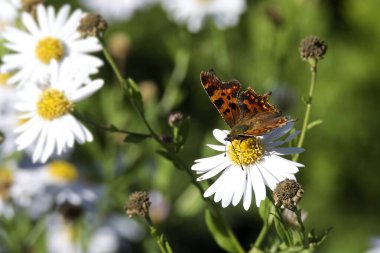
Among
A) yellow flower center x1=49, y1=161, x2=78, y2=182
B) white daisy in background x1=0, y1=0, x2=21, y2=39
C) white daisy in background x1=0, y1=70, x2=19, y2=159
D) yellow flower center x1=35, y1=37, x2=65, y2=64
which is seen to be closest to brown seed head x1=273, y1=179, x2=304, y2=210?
yellow flower center x1=35, y1=37, x2=65, y2=64

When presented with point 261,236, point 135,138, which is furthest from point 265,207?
point 135,138

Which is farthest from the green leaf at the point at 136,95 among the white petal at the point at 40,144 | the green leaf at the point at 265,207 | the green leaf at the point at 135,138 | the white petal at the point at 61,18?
the white petal at the point at 61,18

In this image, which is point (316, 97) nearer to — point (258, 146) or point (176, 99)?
point (176, 99)

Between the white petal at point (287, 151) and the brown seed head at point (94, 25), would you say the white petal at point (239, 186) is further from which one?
the brown seed head at point (94, 25)

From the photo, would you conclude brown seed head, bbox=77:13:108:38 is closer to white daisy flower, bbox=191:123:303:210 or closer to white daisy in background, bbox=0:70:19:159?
white daisy flower, bbox=191:123:303:210

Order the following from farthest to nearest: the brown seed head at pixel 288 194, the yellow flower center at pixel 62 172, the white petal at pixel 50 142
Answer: the yellow flower center at pixel 62 172 < the white petal at pixel 50 142 < the brown seed head at pixel 288 194
